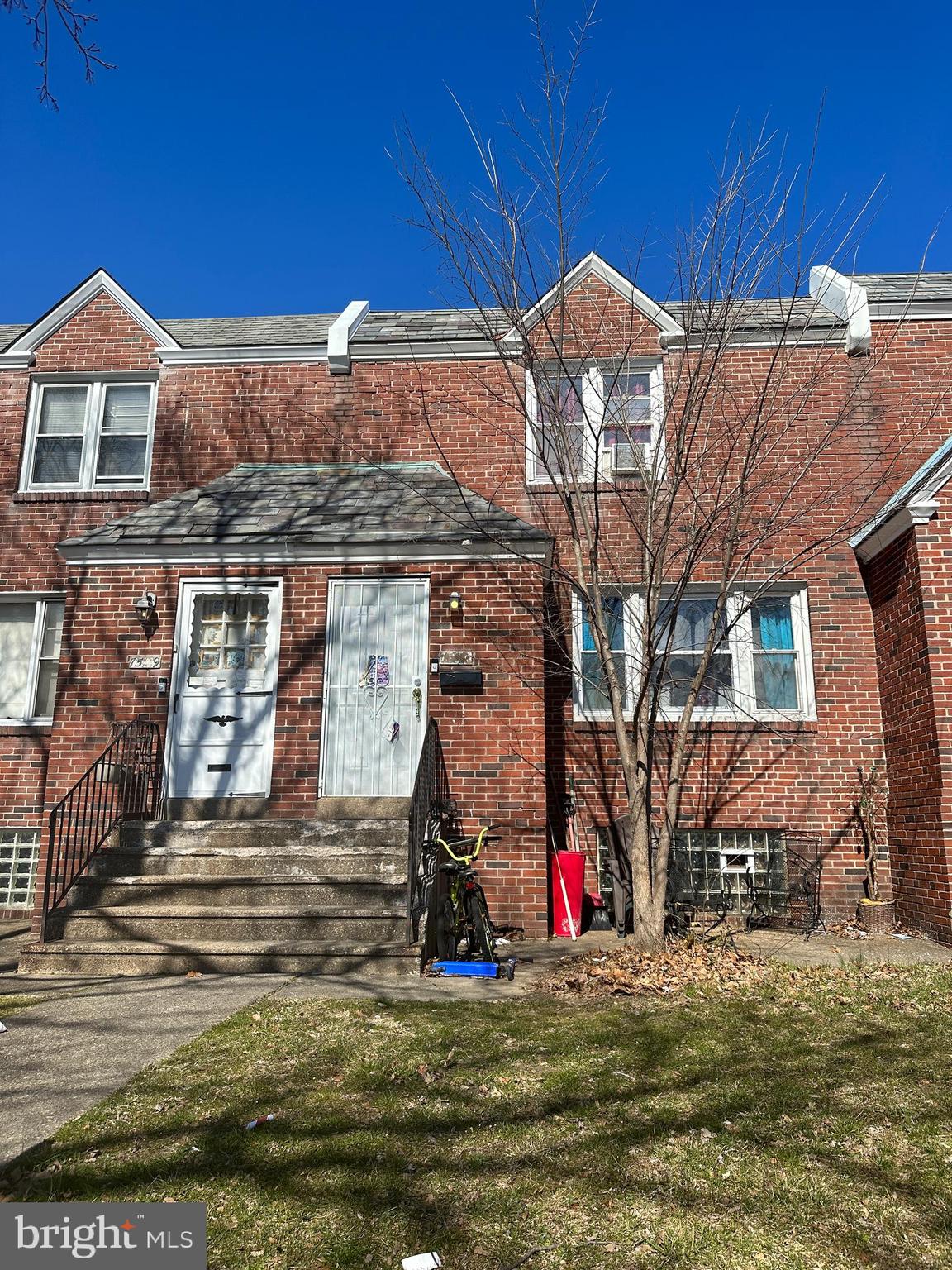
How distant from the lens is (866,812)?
29.5ft

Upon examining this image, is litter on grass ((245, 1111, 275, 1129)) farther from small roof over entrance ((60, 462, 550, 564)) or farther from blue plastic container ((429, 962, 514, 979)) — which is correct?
small roof over entrance ((60, 462, 550, 564))

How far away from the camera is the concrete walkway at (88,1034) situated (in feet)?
12.3

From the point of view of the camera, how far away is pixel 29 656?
10.8m

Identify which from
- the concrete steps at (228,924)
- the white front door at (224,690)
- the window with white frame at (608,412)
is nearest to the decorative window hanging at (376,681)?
the white front door at (224,690)

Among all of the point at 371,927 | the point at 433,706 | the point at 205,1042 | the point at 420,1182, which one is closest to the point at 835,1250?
the point at 420,1182

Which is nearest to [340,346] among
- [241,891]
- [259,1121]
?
[241,891]

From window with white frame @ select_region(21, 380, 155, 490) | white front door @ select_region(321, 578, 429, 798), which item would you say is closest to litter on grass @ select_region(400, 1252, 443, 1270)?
white front door @ select_region(321, 578, 429, 798)

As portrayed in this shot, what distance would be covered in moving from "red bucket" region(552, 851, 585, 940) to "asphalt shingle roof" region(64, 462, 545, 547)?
10.5 ft

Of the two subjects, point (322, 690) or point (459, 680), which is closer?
point (459, 680)

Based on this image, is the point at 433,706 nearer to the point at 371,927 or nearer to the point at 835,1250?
the point at 371,927

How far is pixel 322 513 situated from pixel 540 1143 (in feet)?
23.7

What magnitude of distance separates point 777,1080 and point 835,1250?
4.64 feet

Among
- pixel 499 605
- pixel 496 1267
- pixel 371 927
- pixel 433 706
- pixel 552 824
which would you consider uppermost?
pixel 499 605

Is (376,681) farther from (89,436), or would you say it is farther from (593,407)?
(89,436)
